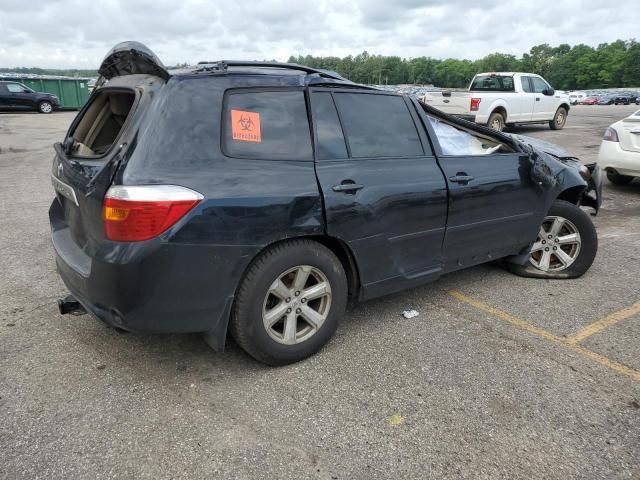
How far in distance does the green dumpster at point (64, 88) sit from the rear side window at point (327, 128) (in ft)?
106

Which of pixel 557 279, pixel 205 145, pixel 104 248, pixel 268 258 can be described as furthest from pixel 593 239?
pixel 104 248

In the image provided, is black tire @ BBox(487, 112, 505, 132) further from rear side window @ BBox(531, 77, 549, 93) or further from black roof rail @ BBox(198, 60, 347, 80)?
black roof rail @ BBox(198, 60, 347, 80)

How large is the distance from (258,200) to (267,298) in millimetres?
576

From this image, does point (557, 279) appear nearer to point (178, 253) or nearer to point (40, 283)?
point (178, 253)

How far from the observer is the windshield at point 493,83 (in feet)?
49.4

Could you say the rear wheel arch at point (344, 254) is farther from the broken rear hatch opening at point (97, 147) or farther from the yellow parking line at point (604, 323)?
the yellow parking line at point (604, 323)

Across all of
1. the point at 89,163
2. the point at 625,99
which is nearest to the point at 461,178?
the point at 89,163

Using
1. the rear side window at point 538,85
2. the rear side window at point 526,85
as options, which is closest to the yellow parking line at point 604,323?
the rear side window at point 526,85

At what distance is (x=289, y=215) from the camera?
2.76m

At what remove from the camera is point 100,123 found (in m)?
3.44

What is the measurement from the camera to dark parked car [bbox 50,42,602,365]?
8.16 feet

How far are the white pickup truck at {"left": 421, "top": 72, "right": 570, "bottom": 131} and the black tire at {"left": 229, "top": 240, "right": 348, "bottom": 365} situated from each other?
12.2 m

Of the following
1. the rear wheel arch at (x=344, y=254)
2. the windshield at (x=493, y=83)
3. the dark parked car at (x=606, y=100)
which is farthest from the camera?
the dark parked car at (x=606, y=100)

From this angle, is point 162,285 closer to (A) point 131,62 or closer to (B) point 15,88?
(A) point 131,62
